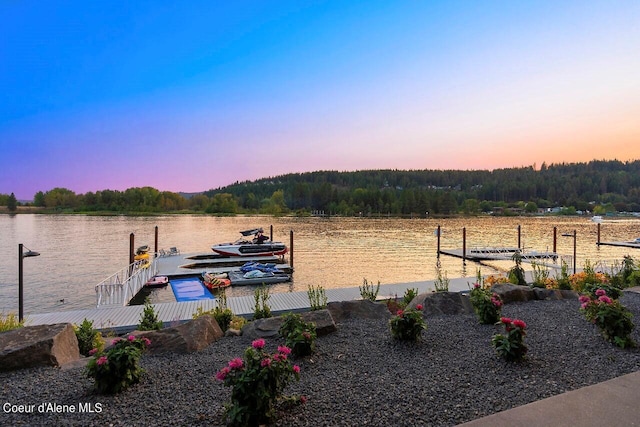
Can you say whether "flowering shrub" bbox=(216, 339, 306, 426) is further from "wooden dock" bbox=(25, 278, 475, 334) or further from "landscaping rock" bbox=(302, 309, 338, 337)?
"wooden dock" bbox=(25, 278, 475, 334)

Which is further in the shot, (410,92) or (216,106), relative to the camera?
(216,106)

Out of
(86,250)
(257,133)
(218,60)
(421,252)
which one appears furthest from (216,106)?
(421,252)

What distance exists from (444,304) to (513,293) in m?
1.61

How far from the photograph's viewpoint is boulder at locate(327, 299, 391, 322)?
556cm

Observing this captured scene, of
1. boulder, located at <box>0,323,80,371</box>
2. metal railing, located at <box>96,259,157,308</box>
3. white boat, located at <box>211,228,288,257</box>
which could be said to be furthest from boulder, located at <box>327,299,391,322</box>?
white boat, located at <box>211,228,288,257</box>

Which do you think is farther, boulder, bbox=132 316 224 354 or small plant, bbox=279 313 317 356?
boulder, bbox=132 316 224 354

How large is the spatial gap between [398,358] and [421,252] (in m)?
24.4

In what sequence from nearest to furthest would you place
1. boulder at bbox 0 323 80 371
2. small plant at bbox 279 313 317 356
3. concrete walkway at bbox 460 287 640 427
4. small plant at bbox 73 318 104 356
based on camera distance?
concrete walkway at bbox 460 287 640 427 < boulder at bbox 0 323 80 371 < small plant at bbox 279 313 317 356 < small plant at bbox 73 318 104 356

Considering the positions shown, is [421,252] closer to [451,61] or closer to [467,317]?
[451,61]

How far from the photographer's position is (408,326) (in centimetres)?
423

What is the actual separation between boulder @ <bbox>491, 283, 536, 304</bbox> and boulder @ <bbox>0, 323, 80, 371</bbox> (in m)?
6.23

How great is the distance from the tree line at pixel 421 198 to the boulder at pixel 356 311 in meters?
96.6

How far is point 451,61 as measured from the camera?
15570mm

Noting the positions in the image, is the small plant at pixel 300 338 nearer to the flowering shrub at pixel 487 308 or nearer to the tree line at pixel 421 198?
the flowering shrub at pixel 487 308
